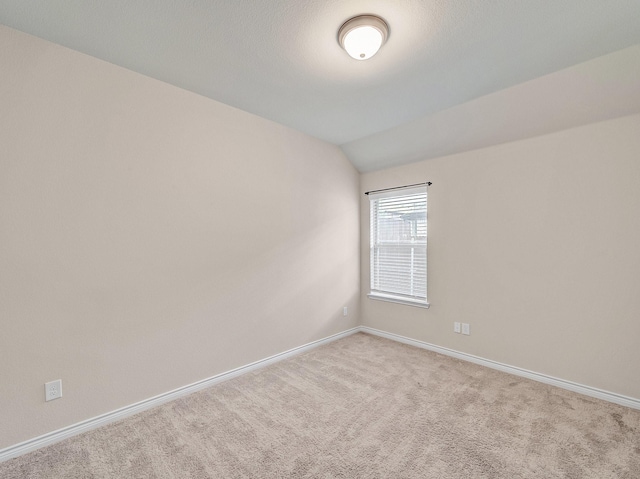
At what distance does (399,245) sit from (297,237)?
1331 millimetres

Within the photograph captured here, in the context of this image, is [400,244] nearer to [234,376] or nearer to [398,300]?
[398,300]

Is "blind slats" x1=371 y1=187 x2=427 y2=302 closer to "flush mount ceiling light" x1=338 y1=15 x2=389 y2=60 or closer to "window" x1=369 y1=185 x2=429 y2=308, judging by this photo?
"window" x1=369 y1=185 x2=429 y2=308

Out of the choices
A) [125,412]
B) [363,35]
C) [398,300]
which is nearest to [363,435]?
[125,412]

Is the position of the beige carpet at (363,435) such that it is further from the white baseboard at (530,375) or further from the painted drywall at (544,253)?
the painted drywall at (544,253)

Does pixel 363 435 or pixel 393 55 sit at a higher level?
pixel 393 55

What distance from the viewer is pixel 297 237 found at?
329 cm

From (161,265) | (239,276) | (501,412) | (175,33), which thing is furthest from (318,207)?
(501,412)

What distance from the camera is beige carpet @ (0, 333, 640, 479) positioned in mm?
1643

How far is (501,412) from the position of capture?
2.15 m

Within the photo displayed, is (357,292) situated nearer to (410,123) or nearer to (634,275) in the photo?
(410,123)

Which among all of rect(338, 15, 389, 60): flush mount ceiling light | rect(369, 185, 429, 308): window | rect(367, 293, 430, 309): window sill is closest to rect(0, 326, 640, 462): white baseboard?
rect(367, 293, 430, 309): window sill

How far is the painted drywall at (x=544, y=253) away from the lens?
7.43ft

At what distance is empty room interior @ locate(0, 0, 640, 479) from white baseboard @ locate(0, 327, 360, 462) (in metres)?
0.01

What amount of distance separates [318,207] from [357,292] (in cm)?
137
